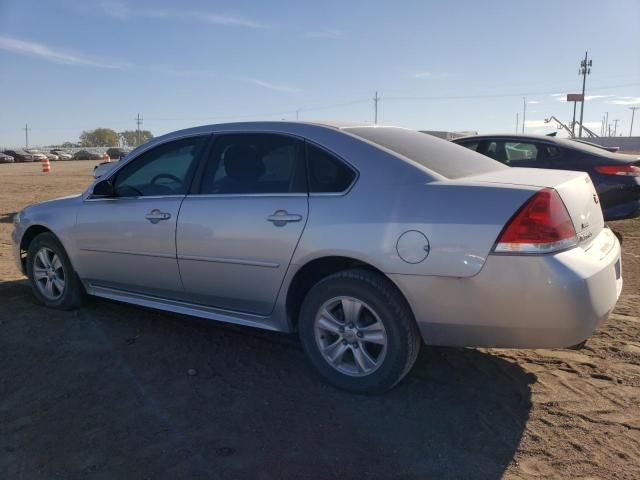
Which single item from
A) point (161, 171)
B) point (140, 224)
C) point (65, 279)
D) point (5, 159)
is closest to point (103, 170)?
point (65, 279)

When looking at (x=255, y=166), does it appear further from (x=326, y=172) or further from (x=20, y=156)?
(x=20, y=156)

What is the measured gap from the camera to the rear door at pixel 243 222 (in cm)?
346

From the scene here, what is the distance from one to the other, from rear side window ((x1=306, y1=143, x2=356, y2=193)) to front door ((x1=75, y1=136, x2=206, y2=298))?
100cm

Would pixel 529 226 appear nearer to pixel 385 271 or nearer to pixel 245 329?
pixel 385 271

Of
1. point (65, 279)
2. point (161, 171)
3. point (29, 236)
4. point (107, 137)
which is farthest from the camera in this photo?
point (107, 137)

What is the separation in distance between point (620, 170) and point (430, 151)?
476 cm

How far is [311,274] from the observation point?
3535mm

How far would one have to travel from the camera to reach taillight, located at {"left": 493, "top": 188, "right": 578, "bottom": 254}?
2.79 meters

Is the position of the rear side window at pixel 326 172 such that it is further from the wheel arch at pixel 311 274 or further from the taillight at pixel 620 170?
the taillight at pixel 620 170

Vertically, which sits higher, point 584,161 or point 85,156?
point 85,156

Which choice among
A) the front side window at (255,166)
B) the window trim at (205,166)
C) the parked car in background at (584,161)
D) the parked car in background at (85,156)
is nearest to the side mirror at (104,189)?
the window trim at (205,166)

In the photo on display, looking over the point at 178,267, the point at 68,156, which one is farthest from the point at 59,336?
the point at 68,156

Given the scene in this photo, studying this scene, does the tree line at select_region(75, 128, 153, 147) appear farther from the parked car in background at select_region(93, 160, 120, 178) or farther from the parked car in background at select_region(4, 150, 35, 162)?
the parked car in background at select_region(93, 160, 120, 178)

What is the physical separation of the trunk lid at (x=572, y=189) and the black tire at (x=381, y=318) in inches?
31.5
